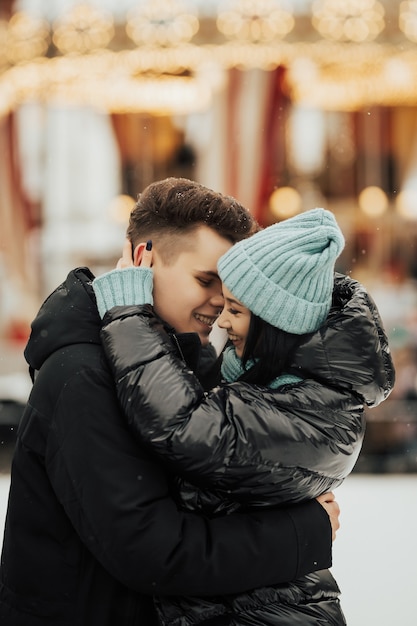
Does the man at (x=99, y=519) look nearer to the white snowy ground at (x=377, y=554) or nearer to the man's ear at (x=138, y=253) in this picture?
the man's ear at (x=138, y=253)

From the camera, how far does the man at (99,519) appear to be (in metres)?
1.46

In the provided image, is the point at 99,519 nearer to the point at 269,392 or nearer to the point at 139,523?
the point at 139,523

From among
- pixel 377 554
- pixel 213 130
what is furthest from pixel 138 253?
pixel 213 130

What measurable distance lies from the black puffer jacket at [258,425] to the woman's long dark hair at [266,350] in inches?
2.2

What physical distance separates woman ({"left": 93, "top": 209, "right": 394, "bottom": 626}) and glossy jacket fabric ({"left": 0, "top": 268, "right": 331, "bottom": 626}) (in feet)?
0.18

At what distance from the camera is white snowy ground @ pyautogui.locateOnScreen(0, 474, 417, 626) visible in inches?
127

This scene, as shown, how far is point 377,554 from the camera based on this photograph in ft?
12.4

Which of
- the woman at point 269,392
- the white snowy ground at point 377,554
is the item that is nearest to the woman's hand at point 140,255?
the woman at point 269,392

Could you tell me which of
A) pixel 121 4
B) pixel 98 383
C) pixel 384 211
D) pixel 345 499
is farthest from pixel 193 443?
pixel 384 211

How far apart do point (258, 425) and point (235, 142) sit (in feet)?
20.8

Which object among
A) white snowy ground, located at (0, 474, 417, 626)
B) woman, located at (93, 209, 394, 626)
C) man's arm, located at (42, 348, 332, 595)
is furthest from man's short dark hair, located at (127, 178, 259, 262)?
white snowy ground, located at (0, 474, 417, 626)

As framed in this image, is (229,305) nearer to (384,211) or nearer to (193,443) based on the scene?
(193,443)

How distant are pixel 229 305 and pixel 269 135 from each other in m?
6.00

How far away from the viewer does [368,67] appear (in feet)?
22.4
